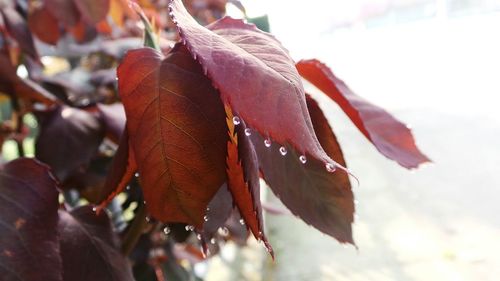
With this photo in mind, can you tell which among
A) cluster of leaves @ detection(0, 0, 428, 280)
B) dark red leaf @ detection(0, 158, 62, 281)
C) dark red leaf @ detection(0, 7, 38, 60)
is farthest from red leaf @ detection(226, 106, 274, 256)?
dark red leaf @ detection(0, 7, 38, 60)

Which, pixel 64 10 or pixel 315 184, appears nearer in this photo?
pixel 315 184

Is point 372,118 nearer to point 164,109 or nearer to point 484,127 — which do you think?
point 164,109

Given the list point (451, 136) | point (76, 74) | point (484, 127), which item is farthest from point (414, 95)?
point (76, 74)

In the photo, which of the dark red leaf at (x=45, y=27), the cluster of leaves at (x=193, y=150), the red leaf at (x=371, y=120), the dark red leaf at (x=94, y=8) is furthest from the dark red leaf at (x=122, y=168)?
the dark red leaf at (x=45, y=27)

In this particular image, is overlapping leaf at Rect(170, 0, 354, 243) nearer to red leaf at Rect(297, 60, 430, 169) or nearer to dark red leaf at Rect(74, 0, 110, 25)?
red leaf at Rect(297, 60, 430, 169)

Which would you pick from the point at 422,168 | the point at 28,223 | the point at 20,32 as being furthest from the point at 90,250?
the point at 422,168

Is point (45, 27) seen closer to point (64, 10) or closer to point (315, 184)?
point (64, 10)
